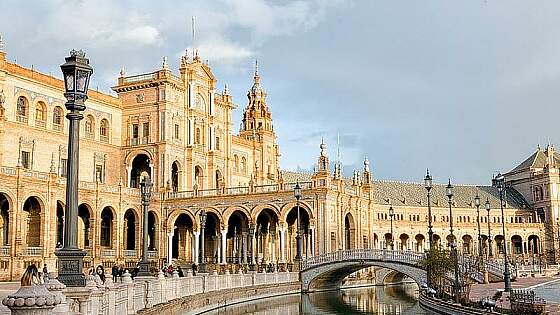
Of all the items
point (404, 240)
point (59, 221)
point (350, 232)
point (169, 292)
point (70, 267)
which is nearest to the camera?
point (70, 267)

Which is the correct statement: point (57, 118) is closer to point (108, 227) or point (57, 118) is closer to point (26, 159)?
point (26, 159)

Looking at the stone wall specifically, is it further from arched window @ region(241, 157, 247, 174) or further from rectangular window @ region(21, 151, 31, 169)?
arched window @ region(241, 157, 247, 174)

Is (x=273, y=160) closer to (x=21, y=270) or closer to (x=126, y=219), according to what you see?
(x=126, y=219)

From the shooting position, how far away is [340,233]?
6212cm

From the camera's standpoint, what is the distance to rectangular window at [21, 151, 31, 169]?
193 ft

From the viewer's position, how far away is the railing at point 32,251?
2009 inches

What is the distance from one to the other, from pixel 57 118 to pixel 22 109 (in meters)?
4.49

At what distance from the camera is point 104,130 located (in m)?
69.1

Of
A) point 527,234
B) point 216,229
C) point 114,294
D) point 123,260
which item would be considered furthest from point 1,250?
point 527,234

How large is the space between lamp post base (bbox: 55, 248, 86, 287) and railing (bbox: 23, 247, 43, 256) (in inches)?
1503

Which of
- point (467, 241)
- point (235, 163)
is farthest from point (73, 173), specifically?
point (467, 241)

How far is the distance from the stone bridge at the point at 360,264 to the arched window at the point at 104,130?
81.3 feet

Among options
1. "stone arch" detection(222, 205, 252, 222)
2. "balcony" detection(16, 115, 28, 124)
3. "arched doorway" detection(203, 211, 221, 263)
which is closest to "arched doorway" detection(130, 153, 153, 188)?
"arched doorway" detection(203, 211, 221, 263)

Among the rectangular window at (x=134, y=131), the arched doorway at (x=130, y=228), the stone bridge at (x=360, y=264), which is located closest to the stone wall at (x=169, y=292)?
the stone bridge at (x=360, y=264)
